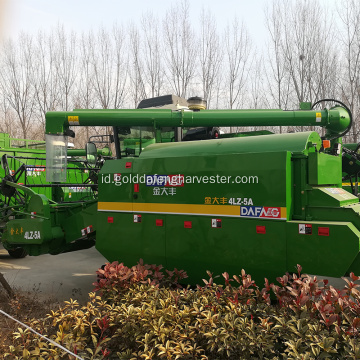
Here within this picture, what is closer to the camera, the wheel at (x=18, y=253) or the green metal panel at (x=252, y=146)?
the green metal panel at (x=252, y=146)

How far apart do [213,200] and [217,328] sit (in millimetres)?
1707

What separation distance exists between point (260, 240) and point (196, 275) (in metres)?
1.01

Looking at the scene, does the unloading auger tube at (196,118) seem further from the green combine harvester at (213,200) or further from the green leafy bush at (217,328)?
the green leafy bush at (217,328)

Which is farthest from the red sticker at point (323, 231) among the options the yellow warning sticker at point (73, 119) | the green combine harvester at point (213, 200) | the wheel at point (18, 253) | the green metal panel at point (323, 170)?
the wheel at point (18, 253)

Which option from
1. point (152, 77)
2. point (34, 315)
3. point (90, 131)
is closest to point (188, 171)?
point (34, 315)

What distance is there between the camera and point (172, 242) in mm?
4762

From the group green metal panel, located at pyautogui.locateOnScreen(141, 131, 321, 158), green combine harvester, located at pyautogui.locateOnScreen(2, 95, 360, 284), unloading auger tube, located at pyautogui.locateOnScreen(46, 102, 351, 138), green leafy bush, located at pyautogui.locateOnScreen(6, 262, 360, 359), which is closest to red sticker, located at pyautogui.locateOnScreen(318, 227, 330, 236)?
green combine harvester, located at pyautogui.locateOnScreen(2, 95, 360, 284)

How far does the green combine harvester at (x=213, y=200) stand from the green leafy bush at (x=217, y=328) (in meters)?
0.61

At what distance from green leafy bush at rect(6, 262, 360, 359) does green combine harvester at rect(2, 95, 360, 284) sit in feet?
2.00

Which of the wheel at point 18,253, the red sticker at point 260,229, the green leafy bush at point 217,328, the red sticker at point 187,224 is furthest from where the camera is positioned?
the wheel at point 18,253

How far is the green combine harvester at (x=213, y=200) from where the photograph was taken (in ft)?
13.3

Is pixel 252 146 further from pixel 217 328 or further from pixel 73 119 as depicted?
pixel 73 119

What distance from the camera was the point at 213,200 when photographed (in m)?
4.50

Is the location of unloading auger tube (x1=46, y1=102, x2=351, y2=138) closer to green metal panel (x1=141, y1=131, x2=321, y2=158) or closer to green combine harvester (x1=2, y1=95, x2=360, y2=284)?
green combine harvester (x1=2, y1=95, x2=360, y2=284)
